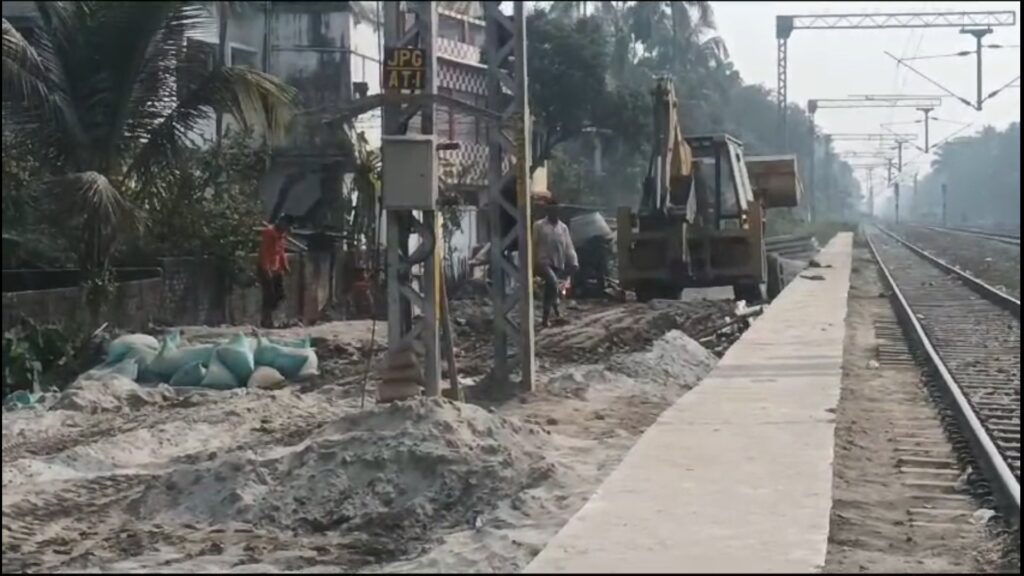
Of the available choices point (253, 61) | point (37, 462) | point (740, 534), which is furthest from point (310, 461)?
point (253, 61)

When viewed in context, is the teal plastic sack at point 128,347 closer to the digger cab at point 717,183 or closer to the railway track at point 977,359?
the railway track at point 977,359

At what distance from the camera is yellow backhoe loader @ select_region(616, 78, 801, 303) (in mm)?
25625

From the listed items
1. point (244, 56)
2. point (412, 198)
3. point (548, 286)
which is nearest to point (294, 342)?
point (548, 286)

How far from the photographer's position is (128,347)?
48.2 feet

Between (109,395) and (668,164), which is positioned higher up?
(668,164)

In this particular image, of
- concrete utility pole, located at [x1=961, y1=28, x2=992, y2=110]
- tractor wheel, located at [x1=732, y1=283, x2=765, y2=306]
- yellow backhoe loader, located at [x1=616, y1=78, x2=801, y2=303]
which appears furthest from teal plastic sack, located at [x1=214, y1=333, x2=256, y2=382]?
concrete utility pole, located at [x1=961, y1=28, x2=992, y2=110]

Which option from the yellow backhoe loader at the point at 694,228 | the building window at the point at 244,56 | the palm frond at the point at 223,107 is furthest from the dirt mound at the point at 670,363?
the building window at the point at 244,56

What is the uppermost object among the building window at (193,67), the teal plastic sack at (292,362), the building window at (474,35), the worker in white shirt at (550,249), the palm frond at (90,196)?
the building window at (474,35)

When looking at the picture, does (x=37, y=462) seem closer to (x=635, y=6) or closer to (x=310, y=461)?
(x=310, y=461)

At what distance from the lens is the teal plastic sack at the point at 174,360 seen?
1420 cm

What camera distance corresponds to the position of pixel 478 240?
32.0m

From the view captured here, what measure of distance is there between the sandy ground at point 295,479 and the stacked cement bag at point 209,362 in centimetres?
72

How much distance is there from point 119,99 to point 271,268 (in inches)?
127

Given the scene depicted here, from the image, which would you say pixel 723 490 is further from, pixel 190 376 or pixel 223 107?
pixel 223 107
